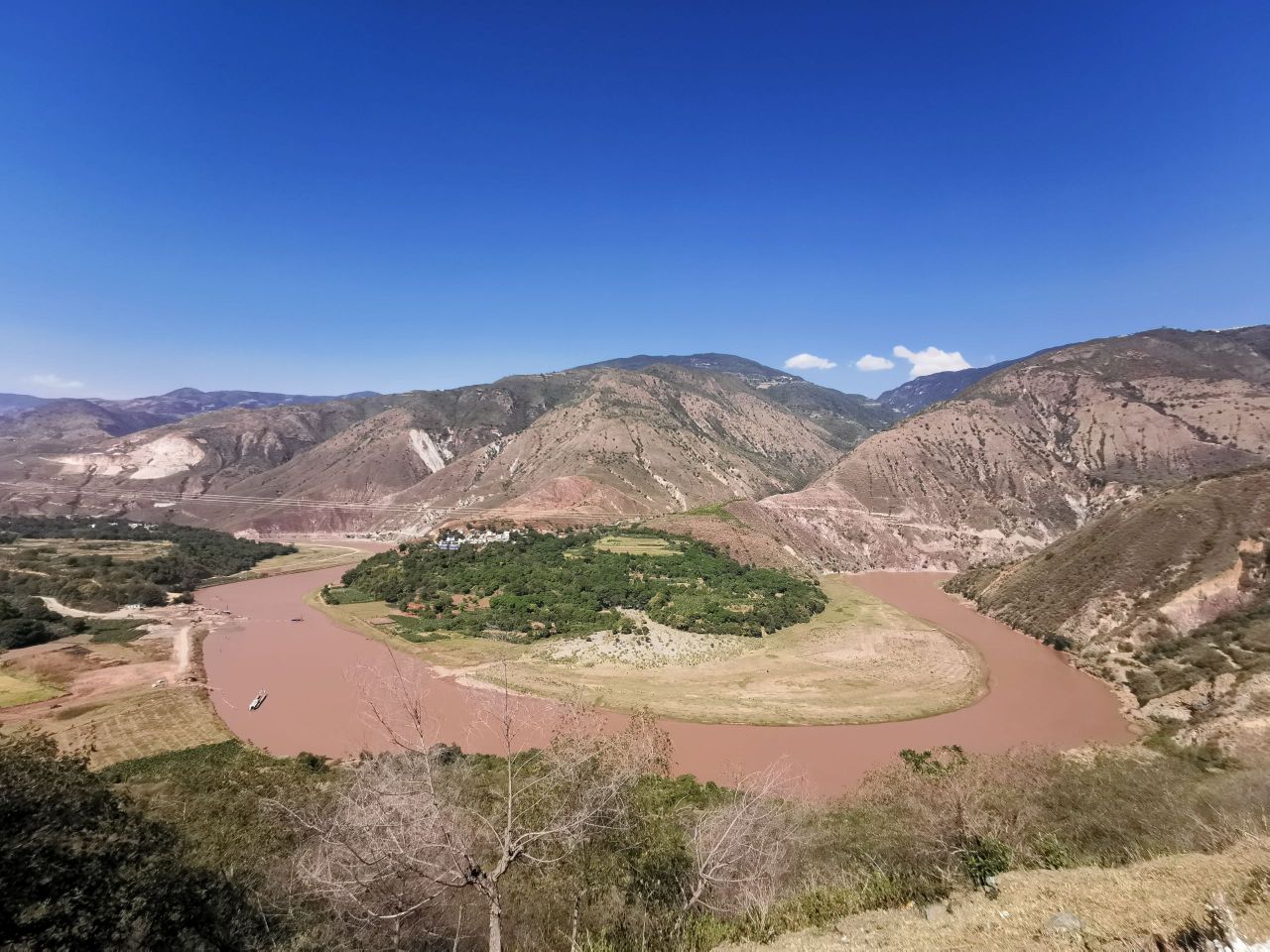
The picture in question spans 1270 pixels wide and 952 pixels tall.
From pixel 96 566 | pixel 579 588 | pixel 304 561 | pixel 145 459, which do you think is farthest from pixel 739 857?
pixel 145 459

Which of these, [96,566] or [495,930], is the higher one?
[495,930]

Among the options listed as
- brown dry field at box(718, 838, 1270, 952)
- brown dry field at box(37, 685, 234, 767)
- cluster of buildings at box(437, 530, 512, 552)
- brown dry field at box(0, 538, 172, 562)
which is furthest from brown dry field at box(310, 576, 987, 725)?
brown dry field at box(0, 538, 172, 562)

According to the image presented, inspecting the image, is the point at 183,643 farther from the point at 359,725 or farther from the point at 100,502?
the point at 100,502

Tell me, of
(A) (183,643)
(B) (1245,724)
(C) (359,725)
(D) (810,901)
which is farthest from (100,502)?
(B) (1245,724)

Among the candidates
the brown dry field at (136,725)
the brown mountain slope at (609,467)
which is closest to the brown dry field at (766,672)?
the brown dry field at (136,725)

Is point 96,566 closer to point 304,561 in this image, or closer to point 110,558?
point 110,558

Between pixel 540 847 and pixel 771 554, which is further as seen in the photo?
pixel 771 554

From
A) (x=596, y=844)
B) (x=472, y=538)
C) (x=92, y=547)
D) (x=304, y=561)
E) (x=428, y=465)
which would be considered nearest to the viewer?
(x=596, y=844)
